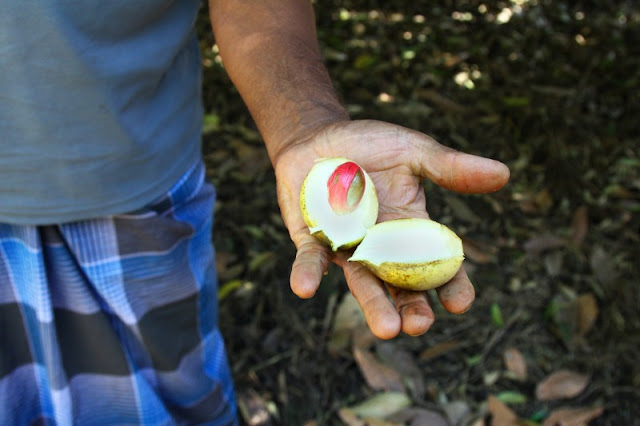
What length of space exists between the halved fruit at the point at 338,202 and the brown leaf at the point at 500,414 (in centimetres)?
66

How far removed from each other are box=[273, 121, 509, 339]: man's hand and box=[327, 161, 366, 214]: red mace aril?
5cm

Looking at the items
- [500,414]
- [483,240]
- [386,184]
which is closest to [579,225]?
[483,240]

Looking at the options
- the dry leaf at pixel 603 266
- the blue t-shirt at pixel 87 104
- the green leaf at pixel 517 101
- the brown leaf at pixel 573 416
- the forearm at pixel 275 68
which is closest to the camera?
the blue t-shirt at pixel 87 104

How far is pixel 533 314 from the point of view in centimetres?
149

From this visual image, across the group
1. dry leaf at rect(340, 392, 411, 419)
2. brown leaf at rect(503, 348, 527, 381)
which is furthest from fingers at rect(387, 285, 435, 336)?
brown leaf at rect(503, 348, 527, 381)

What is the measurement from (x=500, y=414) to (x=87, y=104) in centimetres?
A: 103

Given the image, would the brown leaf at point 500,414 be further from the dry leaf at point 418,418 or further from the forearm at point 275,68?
the forearm at point 275,68

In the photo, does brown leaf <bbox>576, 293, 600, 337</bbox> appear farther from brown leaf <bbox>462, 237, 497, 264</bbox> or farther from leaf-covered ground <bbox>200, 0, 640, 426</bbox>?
brown leaf <bbox>462, 237, 497, 264</bbox>

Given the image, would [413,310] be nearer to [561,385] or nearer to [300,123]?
[300,123]

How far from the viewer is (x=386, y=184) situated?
0.90 metres

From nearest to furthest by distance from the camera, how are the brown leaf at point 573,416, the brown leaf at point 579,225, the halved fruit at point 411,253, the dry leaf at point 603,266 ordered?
1. the halved fruit at point 411,253
2. the brown leaf at point 573,416
3. the dry leaf at point 603,266
4. the brown leaf at point 579,225

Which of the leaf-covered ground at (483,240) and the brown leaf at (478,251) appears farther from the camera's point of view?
the brown leaf at (478,251)

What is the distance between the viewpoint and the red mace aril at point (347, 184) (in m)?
0.85

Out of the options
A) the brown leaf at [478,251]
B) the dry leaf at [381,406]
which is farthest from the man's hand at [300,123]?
the brown leaf at [478,251]
